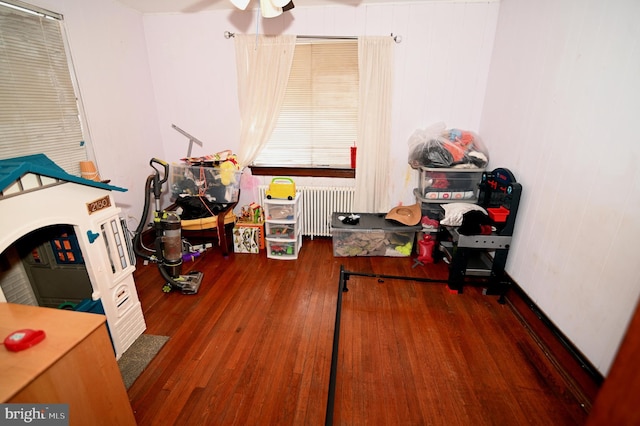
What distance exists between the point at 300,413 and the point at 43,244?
6.29 ft

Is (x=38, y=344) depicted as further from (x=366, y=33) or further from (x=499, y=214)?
(x=366, y=33)

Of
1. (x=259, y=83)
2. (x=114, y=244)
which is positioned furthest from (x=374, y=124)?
(x=114, y=244)

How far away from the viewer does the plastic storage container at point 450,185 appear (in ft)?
9.18

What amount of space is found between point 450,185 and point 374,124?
3.30 feet

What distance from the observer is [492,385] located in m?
1.67

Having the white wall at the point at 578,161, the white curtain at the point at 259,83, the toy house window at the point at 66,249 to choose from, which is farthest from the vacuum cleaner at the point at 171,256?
the white wall at the point at 578,161

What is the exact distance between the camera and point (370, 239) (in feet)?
10.1

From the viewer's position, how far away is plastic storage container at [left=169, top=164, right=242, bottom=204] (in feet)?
10.3

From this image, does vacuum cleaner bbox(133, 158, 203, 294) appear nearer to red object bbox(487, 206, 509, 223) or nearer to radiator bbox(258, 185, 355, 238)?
radiator bbox(258, 185, 355, 238)

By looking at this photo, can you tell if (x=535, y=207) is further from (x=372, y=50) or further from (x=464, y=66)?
(x=372, y=50)

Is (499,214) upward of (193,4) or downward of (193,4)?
downward

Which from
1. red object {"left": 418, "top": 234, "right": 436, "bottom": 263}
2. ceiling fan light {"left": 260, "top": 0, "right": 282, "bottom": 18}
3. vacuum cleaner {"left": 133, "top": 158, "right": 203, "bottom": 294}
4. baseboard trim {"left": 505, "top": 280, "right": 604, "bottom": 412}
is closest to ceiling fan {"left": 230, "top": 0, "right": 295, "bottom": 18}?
ceiling fan light {"left": 260, "top": 0, "right": 282, "bottom": 18}

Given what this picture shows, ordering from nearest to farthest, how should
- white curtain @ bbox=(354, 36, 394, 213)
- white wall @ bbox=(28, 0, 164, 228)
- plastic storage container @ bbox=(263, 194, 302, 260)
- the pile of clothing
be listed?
white wall @ bbox=(28, 0, 164, 228) < the pile of clothing < white curtain @ bbox=(354, 36, 394, 213) < plastic storage container @ bbox=(263, 194, 302, 260)

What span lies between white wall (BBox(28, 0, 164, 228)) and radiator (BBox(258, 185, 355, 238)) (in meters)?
1.36
